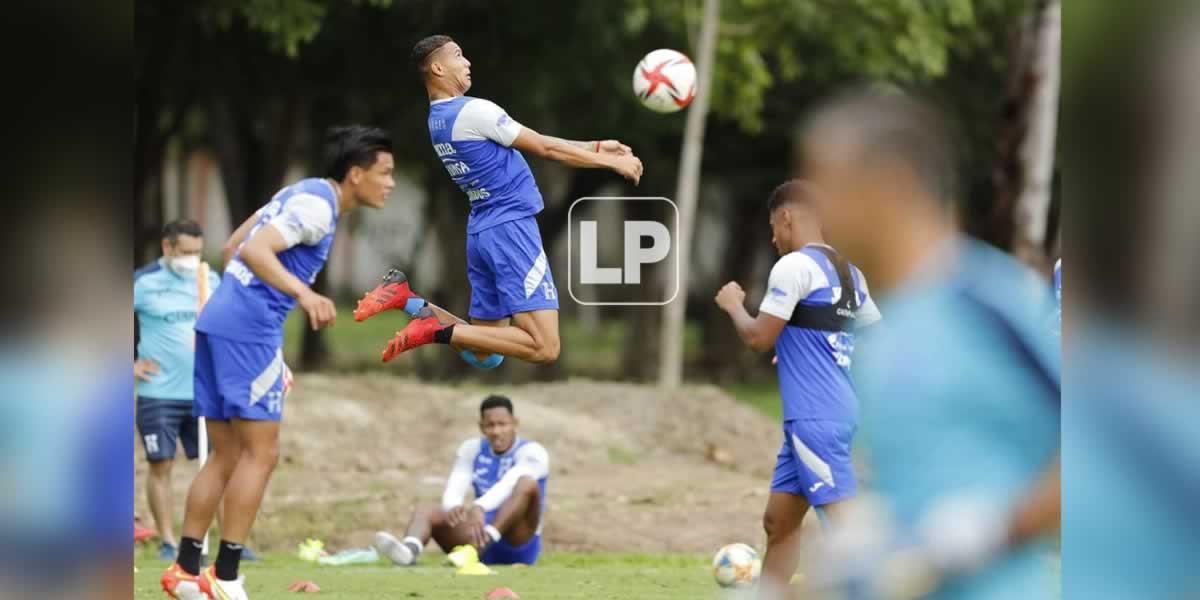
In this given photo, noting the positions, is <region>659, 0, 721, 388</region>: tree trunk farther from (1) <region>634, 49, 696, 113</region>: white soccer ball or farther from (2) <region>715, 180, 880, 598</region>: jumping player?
(2) <region>715, 180, 880, 598</region>: jumping player

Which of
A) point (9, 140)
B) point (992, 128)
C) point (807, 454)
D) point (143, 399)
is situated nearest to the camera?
point (9, 140)

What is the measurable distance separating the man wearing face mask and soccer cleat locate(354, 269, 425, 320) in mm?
2792

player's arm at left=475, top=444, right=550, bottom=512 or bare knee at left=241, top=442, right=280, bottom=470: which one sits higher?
bare knee at left=241, top=442, right=280, bottom=470

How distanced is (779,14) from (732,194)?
7.62 metres

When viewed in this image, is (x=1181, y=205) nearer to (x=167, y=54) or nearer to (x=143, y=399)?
(x=143, y=399)

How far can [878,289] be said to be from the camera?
3561mm

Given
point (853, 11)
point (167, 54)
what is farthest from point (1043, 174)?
point (167, 54)

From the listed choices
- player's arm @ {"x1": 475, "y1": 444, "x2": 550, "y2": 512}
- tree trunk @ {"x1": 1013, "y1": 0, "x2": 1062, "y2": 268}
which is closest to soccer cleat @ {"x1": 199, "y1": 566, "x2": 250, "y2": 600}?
player's arm @ {"x1": 475, "y1": 444, "x2": 550, "y2": 512}

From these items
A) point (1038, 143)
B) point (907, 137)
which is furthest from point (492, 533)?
point (1038, 143)

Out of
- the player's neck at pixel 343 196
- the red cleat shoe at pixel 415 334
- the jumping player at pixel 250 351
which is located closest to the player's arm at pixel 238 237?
the jumping player at pixel 250 351

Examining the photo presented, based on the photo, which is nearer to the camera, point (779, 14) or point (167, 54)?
point (167, 54)

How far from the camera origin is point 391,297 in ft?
27.9

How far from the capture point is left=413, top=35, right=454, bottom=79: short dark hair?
26.7 feet

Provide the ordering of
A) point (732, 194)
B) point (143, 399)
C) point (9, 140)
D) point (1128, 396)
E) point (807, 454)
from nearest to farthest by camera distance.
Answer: point (1128, 396) < point (9, 140) < point (807, 454) < point (143, 399) < point (732, 194)
